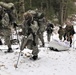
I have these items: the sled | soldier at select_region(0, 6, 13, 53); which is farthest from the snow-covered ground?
the sled

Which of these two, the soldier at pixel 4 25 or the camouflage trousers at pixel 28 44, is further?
the soldier at pixel 4 25

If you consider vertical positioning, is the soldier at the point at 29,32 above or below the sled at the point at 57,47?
above

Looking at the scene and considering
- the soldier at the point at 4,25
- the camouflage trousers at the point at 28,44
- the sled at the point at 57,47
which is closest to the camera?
the camouflage trousers at the point at 28,44

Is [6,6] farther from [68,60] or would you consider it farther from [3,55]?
[68,60]

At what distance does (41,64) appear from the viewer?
9570 millimetres

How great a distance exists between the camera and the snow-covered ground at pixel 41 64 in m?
8.74

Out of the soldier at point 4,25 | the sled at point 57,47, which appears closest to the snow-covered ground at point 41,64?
the soldier at point 4,25

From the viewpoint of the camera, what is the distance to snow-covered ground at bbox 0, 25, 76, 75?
874 centimetres

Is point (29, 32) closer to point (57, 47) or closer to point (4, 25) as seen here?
point (4, 25)

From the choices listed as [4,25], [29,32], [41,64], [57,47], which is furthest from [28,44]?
[57,47]

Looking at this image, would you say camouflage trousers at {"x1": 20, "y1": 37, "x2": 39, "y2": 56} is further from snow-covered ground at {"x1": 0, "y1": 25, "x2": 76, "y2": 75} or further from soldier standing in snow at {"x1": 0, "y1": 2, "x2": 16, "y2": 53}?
soldier standing in snow at {"x1": 0, "y1": 2, "x2": 16, "y2": 53}

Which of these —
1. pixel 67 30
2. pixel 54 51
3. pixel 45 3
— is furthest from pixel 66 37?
pixel 45 3

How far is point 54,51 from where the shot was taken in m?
12.0

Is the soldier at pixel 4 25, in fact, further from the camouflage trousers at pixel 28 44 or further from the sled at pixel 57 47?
the sled at pixel 57 47
